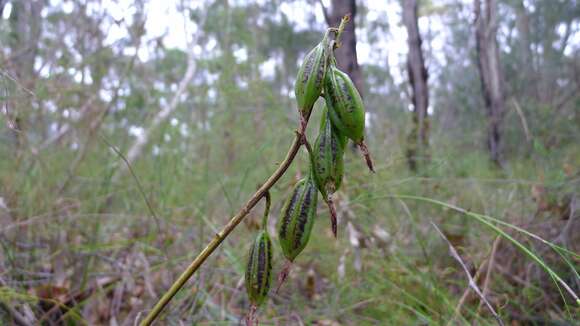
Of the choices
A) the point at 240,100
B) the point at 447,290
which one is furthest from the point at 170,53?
the point at 447,290

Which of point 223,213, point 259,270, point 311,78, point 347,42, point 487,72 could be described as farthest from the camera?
point 487,72

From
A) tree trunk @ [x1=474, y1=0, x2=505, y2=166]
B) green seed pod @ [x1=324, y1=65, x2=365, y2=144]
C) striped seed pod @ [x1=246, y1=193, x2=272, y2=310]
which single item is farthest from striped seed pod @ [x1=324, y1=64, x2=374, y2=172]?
tree trunk @ [x1=474, y1=0, x2=505, y2=166]

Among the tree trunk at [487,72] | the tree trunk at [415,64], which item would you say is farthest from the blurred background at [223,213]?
the tree trunk at [487,72]

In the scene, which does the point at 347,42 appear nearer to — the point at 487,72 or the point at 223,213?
the point at 223,213

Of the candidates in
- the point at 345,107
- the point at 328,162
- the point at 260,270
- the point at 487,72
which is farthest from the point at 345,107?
the point at 487,72

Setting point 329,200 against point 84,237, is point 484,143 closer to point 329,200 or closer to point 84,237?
point 84,237

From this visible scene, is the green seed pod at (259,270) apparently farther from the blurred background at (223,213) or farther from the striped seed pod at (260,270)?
the blurred background at (223,213)
